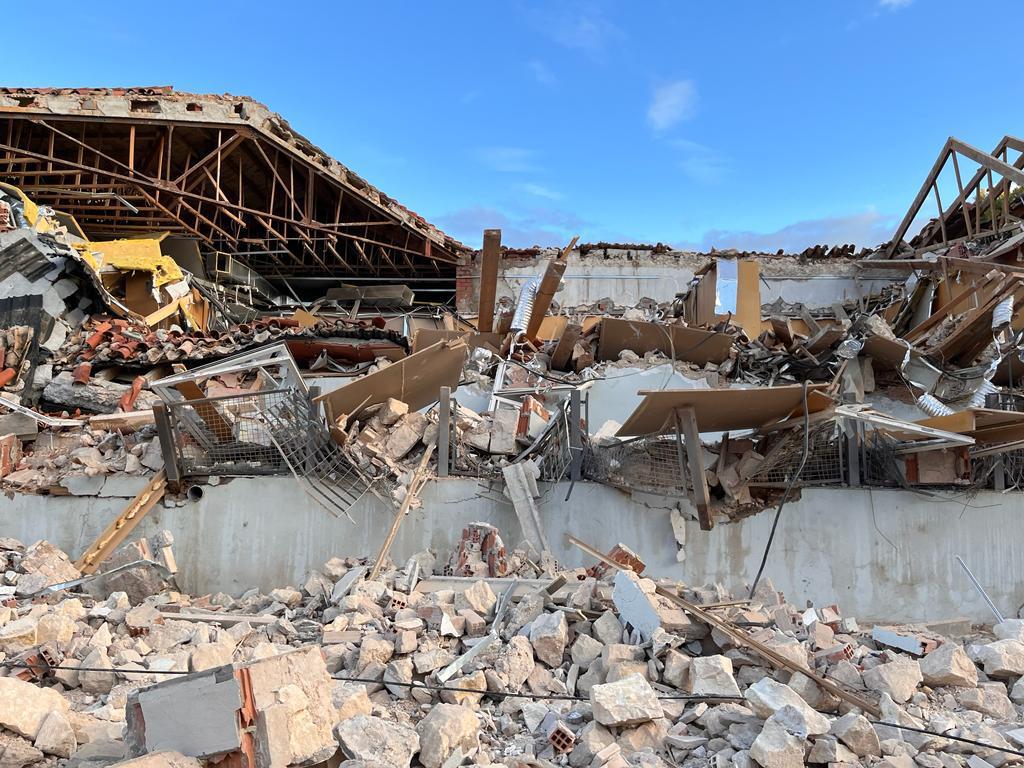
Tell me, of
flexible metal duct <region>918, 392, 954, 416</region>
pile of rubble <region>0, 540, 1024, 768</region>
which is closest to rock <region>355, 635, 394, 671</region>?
pile of rubble <region>0, 540, 1024, 768</region>

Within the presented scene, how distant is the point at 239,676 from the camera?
3770mm

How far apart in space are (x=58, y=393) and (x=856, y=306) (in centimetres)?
1246

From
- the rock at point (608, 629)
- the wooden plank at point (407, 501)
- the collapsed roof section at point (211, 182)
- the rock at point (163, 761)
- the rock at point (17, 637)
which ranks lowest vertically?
the rock at point (17, 637)

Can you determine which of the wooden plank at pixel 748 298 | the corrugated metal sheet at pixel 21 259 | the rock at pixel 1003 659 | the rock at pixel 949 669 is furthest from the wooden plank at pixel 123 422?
the wooden plank at pixel 748 298

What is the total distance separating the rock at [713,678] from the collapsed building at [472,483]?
0.03 meters

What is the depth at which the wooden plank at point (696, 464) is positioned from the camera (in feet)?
24.5

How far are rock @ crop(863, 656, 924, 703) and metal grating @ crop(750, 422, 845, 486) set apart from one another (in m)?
3.01

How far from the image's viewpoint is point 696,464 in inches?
303

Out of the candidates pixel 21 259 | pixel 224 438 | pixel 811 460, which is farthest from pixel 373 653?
pixel 21 259

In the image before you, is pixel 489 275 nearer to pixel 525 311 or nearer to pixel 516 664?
pixel 525 311

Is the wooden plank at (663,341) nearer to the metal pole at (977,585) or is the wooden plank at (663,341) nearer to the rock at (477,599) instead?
the metal pole at (977,585)

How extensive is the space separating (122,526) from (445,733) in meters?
5.36

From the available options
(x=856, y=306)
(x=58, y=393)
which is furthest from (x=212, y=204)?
(x=856, y=306)

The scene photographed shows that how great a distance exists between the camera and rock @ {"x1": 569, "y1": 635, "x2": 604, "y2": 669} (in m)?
5.35
